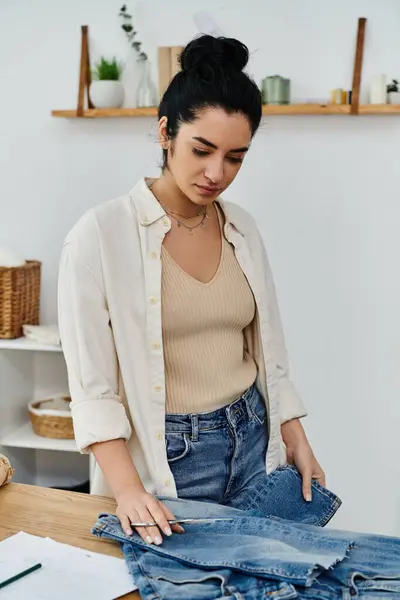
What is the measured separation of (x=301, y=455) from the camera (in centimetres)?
178

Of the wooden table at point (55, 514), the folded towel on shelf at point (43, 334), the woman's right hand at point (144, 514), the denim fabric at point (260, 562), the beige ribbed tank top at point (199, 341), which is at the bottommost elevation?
the folded towel on shelf at point (43, 334)

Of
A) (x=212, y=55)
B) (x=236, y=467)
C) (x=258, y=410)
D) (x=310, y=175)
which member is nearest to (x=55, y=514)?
(x=236, y=467)

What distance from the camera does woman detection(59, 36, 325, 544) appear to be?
59.6 inches

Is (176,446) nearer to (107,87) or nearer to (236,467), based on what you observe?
(236,467)

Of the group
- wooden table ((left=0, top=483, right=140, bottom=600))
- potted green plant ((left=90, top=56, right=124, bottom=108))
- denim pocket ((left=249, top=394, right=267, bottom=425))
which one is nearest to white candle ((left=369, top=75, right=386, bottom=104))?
potted green plant ((left=90, top=56, right=124, bottom=108))

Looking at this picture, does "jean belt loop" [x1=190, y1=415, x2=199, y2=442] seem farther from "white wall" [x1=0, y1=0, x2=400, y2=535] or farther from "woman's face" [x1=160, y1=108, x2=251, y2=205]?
"white wall" [x1=0, y1=0, x2=400, y2=535]

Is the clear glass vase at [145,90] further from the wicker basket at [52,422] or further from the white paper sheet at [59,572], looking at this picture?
the white paper sheet at [59,572]

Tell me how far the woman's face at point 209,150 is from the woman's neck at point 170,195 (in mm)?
105

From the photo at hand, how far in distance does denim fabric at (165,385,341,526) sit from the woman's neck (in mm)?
408

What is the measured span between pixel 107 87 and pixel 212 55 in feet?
4.92

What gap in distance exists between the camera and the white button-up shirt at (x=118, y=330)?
1498 mm

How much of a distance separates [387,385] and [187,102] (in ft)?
5.72

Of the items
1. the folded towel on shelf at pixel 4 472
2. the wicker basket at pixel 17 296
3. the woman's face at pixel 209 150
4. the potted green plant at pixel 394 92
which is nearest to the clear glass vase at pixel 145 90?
the wicker basket at pixel 17 296

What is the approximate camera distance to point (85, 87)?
3.14 meters
